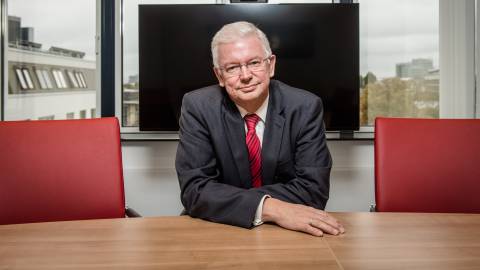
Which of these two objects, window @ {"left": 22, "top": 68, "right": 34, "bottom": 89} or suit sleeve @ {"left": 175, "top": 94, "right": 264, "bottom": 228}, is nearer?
suit sleeve @ {"left": 175, "top": 94, "right": 264, "bottom": 228}

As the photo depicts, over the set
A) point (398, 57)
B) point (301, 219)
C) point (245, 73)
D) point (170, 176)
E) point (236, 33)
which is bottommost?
point (170, 176)

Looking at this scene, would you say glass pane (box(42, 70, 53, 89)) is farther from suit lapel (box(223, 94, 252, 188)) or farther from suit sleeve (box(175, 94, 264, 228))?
suit lapel (box(223, 94, 252, 188))

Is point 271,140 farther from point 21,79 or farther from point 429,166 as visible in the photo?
point 21,79

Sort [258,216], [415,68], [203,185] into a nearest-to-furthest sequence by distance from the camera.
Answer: [258,216], [203,185], [415,68]

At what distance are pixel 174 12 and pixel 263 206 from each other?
205 cm

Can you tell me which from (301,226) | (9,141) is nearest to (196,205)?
(301,226)

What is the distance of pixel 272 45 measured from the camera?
3.12 m

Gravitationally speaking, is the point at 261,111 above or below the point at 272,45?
below

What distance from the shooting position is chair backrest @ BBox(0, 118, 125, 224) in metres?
1.65

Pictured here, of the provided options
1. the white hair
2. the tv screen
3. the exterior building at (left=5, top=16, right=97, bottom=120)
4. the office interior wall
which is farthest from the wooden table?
the exterior building at (left=5, top=16, right=97, bottom=120)

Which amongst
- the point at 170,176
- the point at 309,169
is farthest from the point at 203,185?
the point at 170,176

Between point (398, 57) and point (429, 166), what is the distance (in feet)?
5.94

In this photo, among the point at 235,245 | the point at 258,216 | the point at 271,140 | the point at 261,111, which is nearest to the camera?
the point at 235,245

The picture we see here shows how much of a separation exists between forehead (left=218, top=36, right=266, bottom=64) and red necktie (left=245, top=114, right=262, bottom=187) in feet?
0.88
